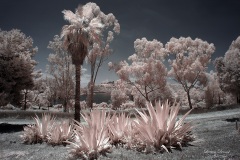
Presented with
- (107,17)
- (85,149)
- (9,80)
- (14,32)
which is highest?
(107,17)

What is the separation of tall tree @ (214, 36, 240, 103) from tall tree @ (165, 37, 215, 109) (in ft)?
8.74

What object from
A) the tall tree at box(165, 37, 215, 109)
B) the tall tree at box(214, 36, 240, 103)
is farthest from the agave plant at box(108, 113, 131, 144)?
the tall tree at box(165, 37, 215, 109)

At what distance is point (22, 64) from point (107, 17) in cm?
1787

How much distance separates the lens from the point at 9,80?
667 inches

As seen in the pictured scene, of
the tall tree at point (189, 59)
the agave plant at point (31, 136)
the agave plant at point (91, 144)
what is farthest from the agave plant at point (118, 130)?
the tall tree at point (189, 59)

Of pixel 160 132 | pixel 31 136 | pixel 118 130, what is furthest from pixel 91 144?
pixel 31 136

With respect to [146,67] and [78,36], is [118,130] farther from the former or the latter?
[146,67]

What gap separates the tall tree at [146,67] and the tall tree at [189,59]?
2582 millimetres

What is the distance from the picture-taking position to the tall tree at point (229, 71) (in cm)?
2553

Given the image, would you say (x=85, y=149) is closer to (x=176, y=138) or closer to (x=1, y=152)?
(x=176, y=138)

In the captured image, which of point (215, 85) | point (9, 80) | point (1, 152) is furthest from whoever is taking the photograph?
point (215, 85)

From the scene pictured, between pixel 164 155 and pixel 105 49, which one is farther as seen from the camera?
pixel 105 49

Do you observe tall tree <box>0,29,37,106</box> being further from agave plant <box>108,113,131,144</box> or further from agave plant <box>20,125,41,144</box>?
agave plant <box>108,113,131,144</box>

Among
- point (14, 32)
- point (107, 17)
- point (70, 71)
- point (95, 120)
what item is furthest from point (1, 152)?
point (107, 17)
